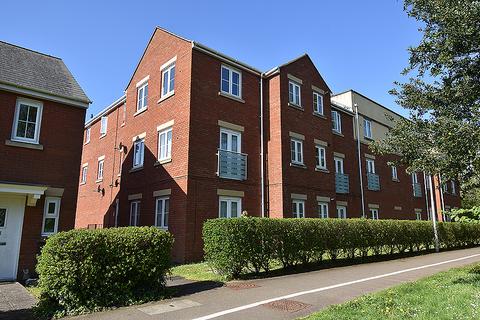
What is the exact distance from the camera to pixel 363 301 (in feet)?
24.2

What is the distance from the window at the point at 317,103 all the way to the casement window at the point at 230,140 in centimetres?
603

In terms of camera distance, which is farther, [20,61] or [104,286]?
[20,61]

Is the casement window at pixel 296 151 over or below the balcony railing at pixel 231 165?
over

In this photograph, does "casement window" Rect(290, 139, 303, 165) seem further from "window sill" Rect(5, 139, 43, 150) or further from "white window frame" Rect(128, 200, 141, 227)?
"window sill" Rect(5, 139, 43, 150)

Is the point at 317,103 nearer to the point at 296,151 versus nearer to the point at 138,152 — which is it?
the point at 296,151

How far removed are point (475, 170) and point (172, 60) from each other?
46.1ft

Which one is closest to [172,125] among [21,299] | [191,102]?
[191,102]

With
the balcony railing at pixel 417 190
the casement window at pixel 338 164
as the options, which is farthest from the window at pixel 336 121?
the balcony railing at pixel 417 190

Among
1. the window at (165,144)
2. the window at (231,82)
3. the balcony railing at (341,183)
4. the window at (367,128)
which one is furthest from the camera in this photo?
the window at (367,128)

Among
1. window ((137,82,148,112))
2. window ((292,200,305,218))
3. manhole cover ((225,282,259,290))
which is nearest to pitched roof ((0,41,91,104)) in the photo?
window ((137,82,148,112))

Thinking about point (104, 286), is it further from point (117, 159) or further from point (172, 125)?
point (117, 159)

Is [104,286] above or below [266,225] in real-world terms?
below

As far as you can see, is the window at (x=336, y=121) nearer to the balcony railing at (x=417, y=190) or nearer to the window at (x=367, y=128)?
the window at (x=367, y=128)

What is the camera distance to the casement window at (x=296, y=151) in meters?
19.2
